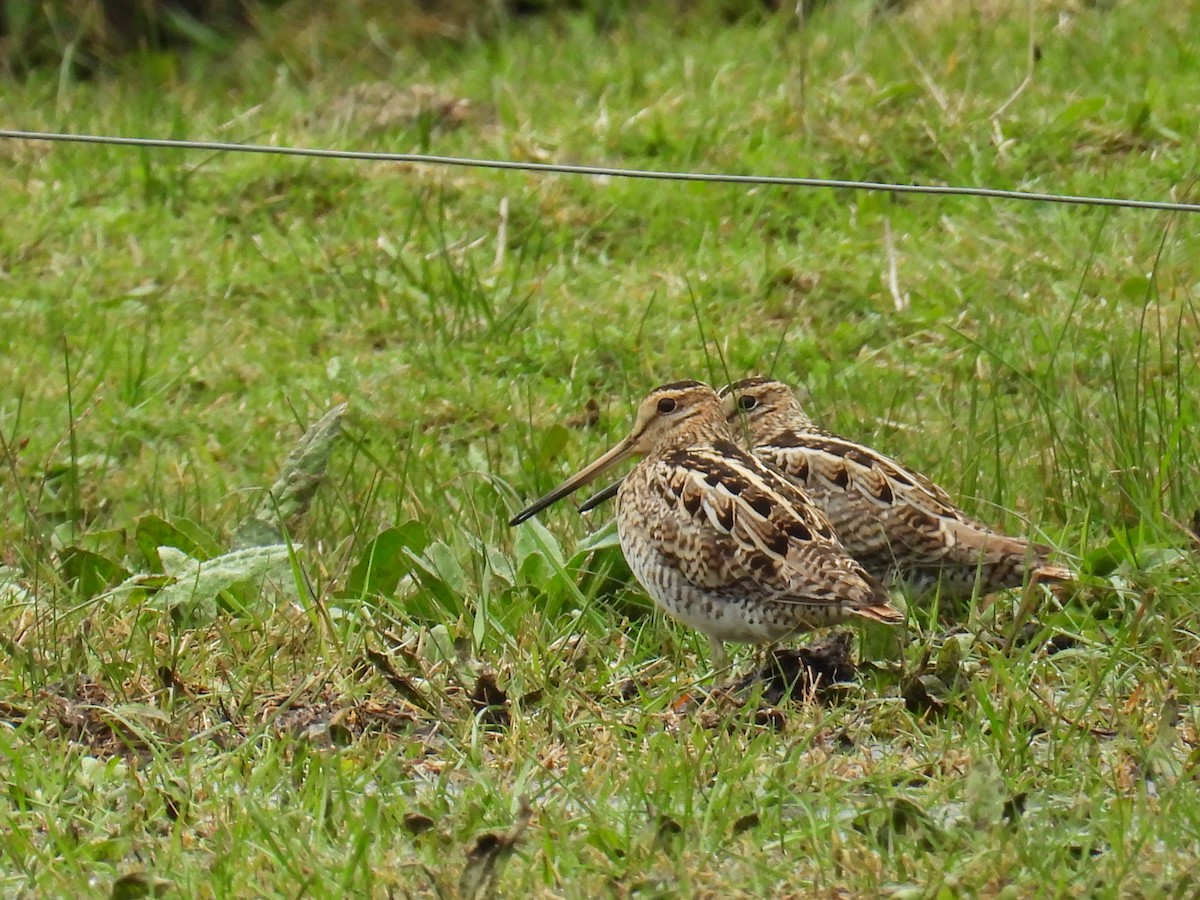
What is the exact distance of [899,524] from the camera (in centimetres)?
503

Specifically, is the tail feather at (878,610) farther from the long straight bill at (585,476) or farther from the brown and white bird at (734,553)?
the long straight bill at (585,476)

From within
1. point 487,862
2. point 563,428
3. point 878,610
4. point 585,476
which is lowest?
point 563,428

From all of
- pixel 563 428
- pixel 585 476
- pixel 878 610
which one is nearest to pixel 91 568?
pixel 585 476

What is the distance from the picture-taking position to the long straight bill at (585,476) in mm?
5301

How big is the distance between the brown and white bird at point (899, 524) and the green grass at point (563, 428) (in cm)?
15

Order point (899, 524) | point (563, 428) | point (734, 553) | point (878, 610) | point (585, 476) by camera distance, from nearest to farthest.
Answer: point (878, 610)
point (734, 553)
point (899, 524)
point (585, 476)
point (563, 428)

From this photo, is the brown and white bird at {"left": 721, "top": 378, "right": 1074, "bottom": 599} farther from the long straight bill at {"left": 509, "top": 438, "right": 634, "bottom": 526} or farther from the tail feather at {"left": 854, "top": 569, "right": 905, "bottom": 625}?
the long straight bill at {"left": 509, "top": 438, "right": 634, "bottom": 526}

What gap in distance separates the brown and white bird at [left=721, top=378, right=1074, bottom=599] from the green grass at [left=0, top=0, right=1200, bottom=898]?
146mm

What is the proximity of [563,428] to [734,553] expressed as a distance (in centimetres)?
148

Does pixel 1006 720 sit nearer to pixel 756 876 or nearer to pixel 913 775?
pixel 913 775

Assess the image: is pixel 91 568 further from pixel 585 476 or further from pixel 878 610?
pixel 878 610

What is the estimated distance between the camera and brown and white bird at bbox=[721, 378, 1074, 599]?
189 inches

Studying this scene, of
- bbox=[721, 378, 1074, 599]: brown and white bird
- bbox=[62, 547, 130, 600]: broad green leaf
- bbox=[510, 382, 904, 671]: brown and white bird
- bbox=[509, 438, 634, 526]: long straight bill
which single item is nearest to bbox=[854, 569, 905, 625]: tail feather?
bbox=[510, 382, 904, 671]: brown and white bird

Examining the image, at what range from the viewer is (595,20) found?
33.4 feet
